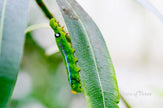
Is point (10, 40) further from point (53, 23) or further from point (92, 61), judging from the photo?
point (53, 23)

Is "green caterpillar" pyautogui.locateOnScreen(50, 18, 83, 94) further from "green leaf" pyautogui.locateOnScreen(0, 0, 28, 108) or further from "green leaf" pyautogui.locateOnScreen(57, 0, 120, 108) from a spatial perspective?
"green leaf" pyautogui.locateOnScreen(0, 0, 28, 108)

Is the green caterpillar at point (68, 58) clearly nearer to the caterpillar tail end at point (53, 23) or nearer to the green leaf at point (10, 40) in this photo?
the caterpillar tail end at point (53, 23)

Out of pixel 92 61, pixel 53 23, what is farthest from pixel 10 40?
pixel 53 23

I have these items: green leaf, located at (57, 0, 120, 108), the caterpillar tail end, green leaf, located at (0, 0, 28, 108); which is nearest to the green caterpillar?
the caterpillar tail end

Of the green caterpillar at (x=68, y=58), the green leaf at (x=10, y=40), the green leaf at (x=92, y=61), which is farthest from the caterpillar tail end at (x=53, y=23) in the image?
the green leaf at (x=10, y=40)

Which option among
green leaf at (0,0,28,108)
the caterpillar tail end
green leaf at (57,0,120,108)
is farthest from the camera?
the caterpillar tail end
